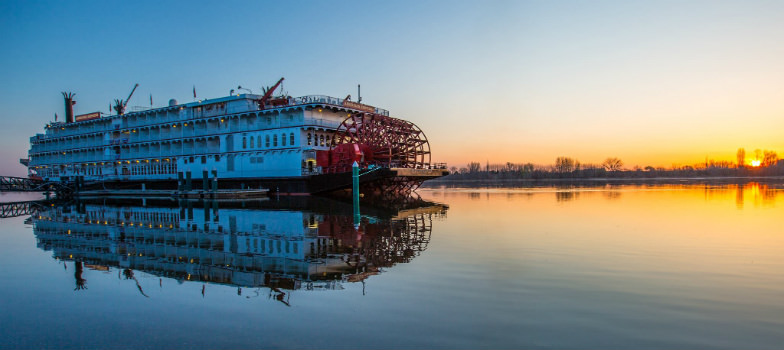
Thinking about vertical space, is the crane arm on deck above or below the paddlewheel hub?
above

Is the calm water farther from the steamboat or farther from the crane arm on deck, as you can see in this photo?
the crane arm on deck

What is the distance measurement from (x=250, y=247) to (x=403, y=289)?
5850 millimetres

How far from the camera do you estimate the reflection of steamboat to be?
8.84 meters

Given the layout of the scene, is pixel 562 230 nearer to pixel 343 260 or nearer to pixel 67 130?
pixel 343 260

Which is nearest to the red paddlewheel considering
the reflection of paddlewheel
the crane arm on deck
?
the reflection of paddlewheel

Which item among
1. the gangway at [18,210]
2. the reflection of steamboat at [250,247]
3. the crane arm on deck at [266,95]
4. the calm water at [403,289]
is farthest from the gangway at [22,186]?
the calm water at [403,289]

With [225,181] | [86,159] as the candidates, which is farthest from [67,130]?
Result: [225,181]

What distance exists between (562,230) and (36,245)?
15.2 meters

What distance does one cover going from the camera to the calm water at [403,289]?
5438 millimetres

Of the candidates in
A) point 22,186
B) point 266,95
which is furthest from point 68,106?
point 266,95

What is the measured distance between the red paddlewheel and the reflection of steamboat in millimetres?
18096

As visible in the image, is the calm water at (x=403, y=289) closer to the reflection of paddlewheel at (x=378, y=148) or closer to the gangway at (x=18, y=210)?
the gangway at (x=18, y=210)

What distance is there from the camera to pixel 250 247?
39.5 ft

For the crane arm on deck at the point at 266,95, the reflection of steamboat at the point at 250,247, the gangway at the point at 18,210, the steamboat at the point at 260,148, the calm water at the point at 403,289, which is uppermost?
the crane arm on deck at the point at 266,95
